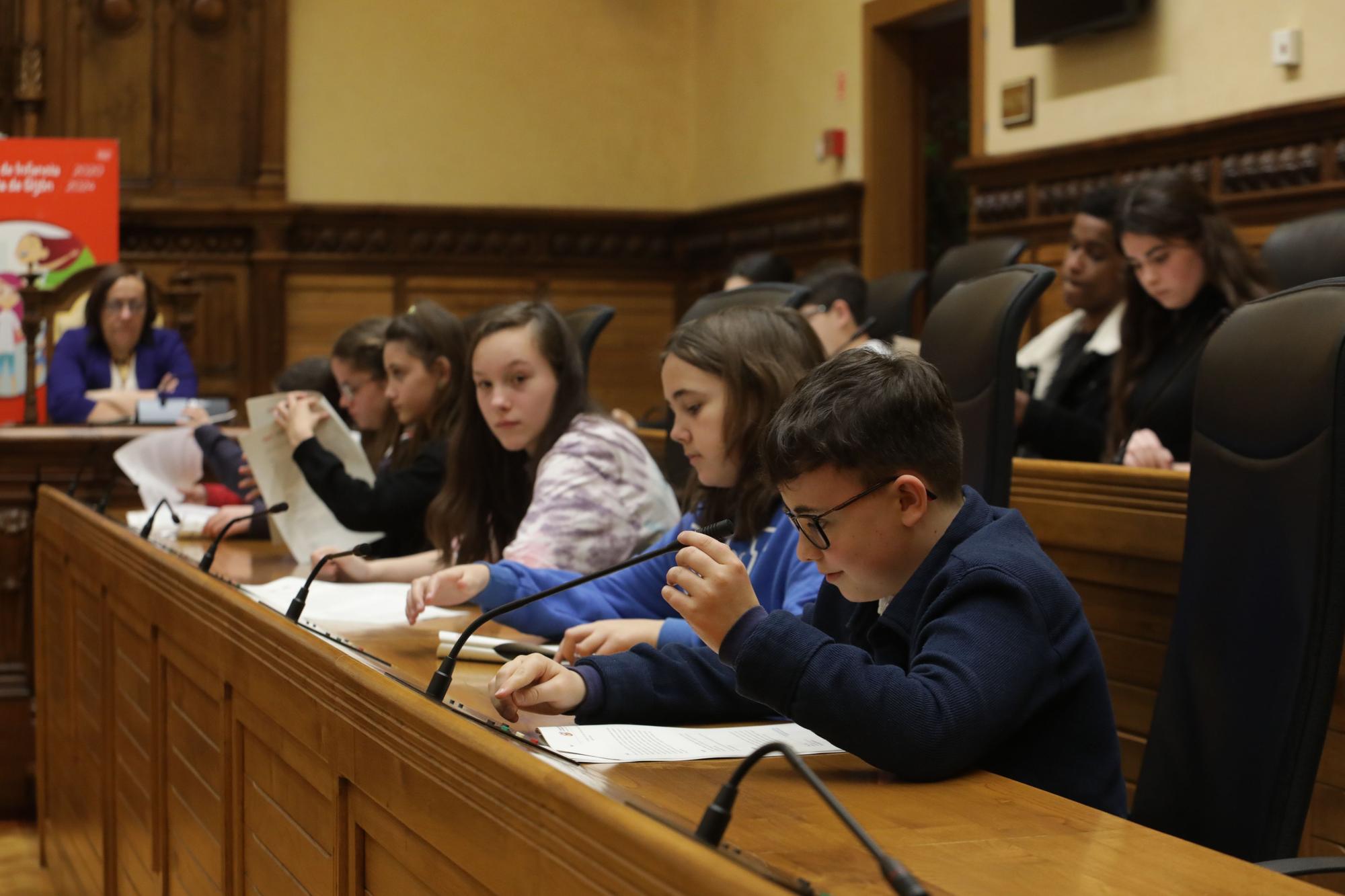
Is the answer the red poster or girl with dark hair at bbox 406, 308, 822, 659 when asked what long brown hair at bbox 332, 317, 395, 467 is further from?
the red poster

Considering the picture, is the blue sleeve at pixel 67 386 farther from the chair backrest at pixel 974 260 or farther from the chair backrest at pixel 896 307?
the chair backrest at pixel 974 260

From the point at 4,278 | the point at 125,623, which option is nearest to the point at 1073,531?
the point at 125,623

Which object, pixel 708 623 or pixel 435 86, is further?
pixel 435 86

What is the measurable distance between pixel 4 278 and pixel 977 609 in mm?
4279

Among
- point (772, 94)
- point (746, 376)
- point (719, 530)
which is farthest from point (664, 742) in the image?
point (772, 94)

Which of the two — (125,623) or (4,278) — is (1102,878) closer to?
(125,623)

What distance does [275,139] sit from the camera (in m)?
7.16

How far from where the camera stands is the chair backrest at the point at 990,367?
1882 mm

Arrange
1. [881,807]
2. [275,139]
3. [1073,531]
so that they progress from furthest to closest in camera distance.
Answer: [275,139]
[1073,531]
[881,807]

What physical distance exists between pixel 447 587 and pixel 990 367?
2.47ft

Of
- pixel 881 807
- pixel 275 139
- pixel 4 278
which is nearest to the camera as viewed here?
pixel 881 807

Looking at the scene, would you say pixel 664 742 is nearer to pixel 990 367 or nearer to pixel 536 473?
pixel 990 367

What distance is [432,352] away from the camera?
288 cm

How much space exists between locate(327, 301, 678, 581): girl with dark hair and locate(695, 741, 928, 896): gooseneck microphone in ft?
4.48
